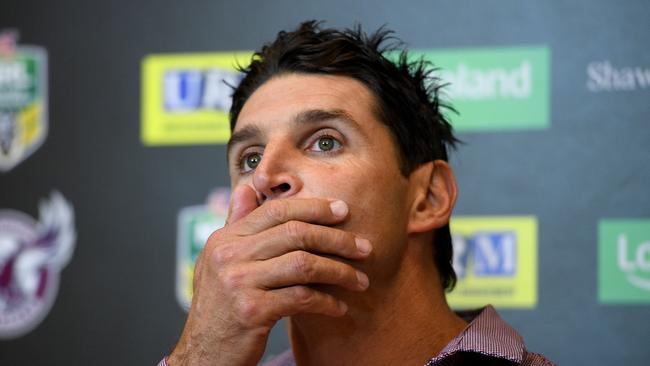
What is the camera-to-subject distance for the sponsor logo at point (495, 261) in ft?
7.45

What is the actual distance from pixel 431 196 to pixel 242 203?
396mm

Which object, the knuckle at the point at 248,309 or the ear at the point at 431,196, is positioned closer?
the knuckle at the point at 248,309

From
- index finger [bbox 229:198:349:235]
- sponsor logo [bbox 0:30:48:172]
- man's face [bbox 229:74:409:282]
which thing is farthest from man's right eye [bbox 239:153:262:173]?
sponsor logo [bbox 0:30:48:172]

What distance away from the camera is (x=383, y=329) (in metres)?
1.52

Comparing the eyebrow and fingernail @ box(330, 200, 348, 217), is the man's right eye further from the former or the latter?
fingernail @ box(330, 200, 348, 217)

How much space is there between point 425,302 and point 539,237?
2.55 feet

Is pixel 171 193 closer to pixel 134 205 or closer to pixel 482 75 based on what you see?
pixel 134 205

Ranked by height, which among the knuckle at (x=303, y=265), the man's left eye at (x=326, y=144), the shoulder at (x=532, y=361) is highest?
the man's left eye at (x=326, y=144)

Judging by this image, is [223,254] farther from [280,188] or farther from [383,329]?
[383,329]

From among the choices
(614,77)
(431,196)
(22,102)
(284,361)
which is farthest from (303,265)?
(22,102)

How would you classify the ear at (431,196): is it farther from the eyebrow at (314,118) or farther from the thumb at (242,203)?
the thumb at (242,203)

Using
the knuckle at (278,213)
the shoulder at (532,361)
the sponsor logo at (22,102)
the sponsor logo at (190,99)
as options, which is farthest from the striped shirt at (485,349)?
the sponsor logo at (22,102)

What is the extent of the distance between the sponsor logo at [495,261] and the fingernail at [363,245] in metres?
0.91

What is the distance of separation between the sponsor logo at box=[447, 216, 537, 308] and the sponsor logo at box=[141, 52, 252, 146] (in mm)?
735
